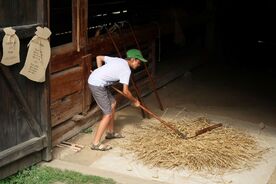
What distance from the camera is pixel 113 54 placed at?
739 centimetres

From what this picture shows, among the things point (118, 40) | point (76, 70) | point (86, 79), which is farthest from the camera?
point (118, 40)

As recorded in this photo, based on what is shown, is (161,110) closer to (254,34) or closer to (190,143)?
(190,143)

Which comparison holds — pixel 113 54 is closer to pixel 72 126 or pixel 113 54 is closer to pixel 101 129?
pixel 72 126

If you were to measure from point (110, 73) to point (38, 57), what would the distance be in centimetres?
112

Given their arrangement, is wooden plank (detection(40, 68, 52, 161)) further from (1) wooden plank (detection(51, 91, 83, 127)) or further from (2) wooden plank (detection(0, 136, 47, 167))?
(1) wooden plank (detection(51, 91, 83, 127))

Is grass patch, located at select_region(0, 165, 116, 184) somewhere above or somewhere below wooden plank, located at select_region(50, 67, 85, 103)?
below

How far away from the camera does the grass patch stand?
15.6 ft

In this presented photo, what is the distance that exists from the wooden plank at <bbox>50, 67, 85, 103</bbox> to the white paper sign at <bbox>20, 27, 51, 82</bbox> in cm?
72

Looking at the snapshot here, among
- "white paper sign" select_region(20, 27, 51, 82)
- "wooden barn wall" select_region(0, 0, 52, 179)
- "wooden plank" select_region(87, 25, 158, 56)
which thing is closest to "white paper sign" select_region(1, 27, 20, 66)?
"wooden barn wall" select_region(0, 0, 52, 179)

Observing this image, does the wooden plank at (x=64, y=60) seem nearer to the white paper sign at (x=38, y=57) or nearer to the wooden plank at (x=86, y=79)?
the wooden plank at (x=86, y=79)

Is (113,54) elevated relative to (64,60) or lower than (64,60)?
lower

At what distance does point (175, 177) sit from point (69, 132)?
5.69ft

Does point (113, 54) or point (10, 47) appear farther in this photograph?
point (113, 54)

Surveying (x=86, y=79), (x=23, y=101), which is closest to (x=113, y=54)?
(x=86, y=79)
